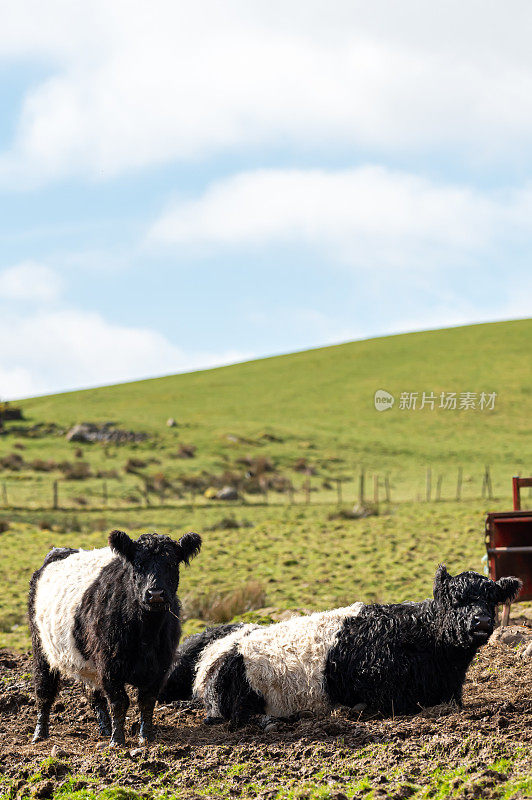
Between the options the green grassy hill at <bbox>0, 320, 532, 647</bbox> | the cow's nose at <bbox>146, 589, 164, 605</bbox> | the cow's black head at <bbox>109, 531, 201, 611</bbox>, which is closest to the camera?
the cow's nose at <bbox>146, 589, 164, 605</bbox>

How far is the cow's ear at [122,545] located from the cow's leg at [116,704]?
115 centimetres

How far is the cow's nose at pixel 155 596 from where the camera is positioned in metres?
7.55

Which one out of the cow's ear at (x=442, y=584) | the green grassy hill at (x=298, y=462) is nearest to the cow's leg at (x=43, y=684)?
the cow's ear at (x=442, y=584)

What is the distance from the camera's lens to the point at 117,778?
6.89 metres

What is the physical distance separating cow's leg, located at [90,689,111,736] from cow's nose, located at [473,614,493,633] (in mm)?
3649

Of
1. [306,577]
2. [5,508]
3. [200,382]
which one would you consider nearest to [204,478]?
[5,508]

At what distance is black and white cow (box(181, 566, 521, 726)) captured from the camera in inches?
325

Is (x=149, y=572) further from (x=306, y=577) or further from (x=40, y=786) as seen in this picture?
(x=306, y=577)

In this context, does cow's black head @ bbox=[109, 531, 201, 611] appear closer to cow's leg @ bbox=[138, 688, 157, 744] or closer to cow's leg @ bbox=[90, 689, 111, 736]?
cow's leg @ bbox=[138, 688, 157, 744]

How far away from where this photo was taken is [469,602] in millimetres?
8266

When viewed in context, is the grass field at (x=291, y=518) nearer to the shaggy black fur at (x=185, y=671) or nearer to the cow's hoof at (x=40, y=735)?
the cow's hoof at (x=40, y=735)

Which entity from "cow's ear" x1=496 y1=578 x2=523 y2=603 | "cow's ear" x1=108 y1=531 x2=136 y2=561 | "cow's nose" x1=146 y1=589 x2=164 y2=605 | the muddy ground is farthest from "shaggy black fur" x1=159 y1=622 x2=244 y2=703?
"cow's ear" x1=496 y1=578 x2=523 y2=603

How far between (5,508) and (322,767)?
112ft

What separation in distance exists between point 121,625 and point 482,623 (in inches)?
132
